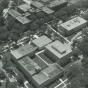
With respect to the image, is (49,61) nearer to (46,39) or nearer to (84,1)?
(46,39)

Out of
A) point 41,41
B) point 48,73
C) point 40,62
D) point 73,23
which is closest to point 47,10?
point 73,23

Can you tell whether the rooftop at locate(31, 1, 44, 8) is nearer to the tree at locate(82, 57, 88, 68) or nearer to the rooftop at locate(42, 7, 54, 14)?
the rooftop at locate(42, 7, 54, 14)

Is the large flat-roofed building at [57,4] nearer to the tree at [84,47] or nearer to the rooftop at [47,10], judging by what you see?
the rooftop at [47,10]

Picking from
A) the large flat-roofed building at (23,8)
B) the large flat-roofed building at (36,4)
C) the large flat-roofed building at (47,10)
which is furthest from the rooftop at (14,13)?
the large flat-roofed building at (47,10)

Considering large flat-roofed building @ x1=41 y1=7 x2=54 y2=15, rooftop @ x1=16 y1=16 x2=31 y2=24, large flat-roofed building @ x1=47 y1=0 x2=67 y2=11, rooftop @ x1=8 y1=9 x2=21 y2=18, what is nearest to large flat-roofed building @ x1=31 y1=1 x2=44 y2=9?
large flat-roofed building @ x1=41 y1=7 x2=54 y2=15

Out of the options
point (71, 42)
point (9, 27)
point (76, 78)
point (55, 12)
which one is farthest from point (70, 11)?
point (76, 78)

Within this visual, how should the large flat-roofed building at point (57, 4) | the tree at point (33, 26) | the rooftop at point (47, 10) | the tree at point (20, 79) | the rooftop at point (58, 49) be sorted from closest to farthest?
1. the tree at point (20, 79)
2. the rooftop at point (58, 49)
3. the tree at point (33, 26)
4. the rooftop at point (47, 10)
5. the large flat-roofed building at point (57, 4)
